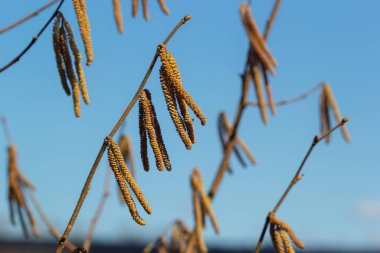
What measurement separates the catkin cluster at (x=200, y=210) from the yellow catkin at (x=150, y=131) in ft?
3.16

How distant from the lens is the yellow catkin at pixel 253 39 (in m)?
2.23

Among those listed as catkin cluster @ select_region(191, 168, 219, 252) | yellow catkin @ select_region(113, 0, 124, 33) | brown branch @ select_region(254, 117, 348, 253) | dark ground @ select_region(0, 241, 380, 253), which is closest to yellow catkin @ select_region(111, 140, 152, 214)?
brown branch @ select_region(254, 117, 348, 253)

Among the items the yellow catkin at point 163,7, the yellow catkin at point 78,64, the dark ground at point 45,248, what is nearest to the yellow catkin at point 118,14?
→ the yellow catkin at point 163,7

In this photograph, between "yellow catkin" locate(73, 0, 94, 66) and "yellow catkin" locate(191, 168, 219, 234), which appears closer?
"yellow catkin" locate(73, 0, 94, 66)

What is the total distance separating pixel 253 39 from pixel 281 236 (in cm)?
95

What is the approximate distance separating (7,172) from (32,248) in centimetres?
566

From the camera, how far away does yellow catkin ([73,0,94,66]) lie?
133 centimetres

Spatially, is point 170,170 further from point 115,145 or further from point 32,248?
point 32,248

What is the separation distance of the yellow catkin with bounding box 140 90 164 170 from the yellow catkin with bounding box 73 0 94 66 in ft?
0.58

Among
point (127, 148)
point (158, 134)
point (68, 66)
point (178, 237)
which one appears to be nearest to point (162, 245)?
point (178, 237)

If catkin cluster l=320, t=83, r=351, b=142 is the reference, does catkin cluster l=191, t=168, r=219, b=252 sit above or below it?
below

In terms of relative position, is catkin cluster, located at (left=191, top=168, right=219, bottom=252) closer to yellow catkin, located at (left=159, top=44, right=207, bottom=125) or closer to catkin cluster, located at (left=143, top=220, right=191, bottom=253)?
catkin cluster, located at (left=143, top=220, right=191, bottom=253)

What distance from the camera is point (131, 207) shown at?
115cm

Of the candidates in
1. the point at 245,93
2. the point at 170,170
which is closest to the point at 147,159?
the point at 170,170
